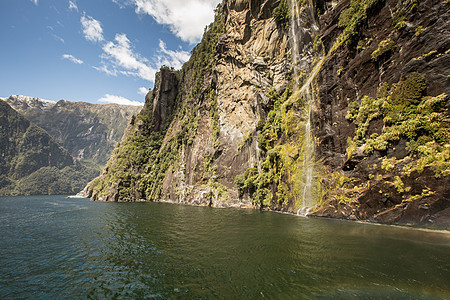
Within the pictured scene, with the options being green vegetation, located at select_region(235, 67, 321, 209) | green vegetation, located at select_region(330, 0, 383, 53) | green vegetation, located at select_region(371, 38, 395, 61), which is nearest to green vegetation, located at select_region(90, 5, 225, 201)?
green vegetation, located at select_region(235, 67, 321, 209)

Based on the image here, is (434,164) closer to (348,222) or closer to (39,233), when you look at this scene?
(348,222)

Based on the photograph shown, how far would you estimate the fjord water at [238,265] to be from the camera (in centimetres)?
826

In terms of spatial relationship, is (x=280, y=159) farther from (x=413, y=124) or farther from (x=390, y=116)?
(x=413, y=124)

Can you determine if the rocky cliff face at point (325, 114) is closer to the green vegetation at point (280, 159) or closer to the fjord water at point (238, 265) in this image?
the green vegetation at point (280, 159)

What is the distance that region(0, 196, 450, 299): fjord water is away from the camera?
27.1ft

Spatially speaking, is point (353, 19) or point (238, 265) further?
point (353, 19)

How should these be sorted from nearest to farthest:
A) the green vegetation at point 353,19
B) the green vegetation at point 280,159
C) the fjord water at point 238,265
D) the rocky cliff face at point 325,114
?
the fjord water at point 238,265, the rocky cliff face at point 325,114, the green vegetation at point 353,19, the green vegetation at point 280,159

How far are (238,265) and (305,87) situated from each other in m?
29.7

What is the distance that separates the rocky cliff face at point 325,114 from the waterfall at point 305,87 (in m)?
0.22

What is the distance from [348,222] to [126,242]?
20358mm

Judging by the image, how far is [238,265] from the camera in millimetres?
10758

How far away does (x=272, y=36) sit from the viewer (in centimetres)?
4534

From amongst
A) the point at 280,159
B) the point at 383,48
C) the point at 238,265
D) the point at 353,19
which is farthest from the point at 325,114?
the point at 238,265

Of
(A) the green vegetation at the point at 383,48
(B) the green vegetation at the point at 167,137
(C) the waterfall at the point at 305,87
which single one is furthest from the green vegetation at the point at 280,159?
(B) the green vegetation at the point at 167,137
